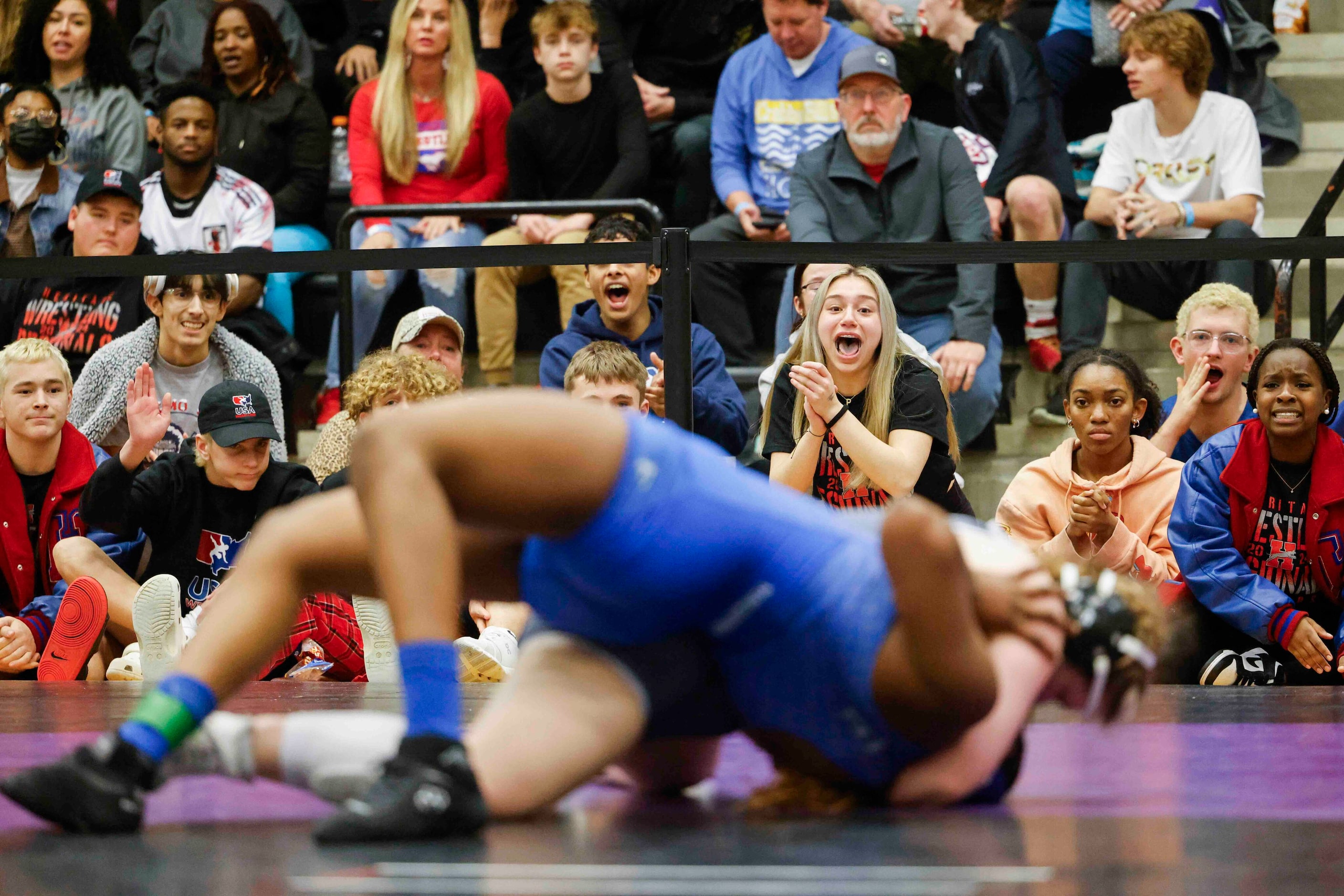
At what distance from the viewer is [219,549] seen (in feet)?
13.7

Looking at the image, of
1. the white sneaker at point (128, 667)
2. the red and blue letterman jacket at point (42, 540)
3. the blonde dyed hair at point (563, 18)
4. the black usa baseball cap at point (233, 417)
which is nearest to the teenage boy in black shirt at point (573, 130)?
the blonde dyed hair at point (563, 18)

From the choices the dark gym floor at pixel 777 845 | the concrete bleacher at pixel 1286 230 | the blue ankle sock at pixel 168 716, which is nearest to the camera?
the dark gym floor at pixel 777 845

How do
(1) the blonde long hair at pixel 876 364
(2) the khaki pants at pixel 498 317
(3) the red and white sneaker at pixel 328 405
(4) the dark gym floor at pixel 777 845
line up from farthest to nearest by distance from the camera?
(3) the red and white sneaker at pixel 328 405 → (2) the khaki pants at pixel 498 317 → (1) the blonde long hair at pixel 876 364 → (4) the dark gym floor at pixel 777 845

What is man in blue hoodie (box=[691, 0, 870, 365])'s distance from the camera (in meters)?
5.50

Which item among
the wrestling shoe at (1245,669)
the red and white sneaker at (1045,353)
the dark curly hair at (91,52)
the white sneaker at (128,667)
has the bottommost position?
the white sneaker at (128,667)

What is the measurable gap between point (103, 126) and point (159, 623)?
2.79 metres

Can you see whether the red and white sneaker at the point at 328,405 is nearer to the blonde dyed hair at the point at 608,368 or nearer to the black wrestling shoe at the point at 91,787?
the blonde dyed hair at the point at 608,368

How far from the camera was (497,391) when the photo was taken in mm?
1872

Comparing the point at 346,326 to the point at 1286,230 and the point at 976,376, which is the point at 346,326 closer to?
the point at 976,376

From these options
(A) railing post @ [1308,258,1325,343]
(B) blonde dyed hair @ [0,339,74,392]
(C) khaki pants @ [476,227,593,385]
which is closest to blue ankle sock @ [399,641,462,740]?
(C) khaki pants @ [476,227,593,385]

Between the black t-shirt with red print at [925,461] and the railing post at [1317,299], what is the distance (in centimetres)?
109

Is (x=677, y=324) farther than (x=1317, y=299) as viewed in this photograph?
No

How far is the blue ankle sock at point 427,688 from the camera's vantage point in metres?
1.74

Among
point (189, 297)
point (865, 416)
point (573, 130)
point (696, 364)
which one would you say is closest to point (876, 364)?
point (865, 416)
